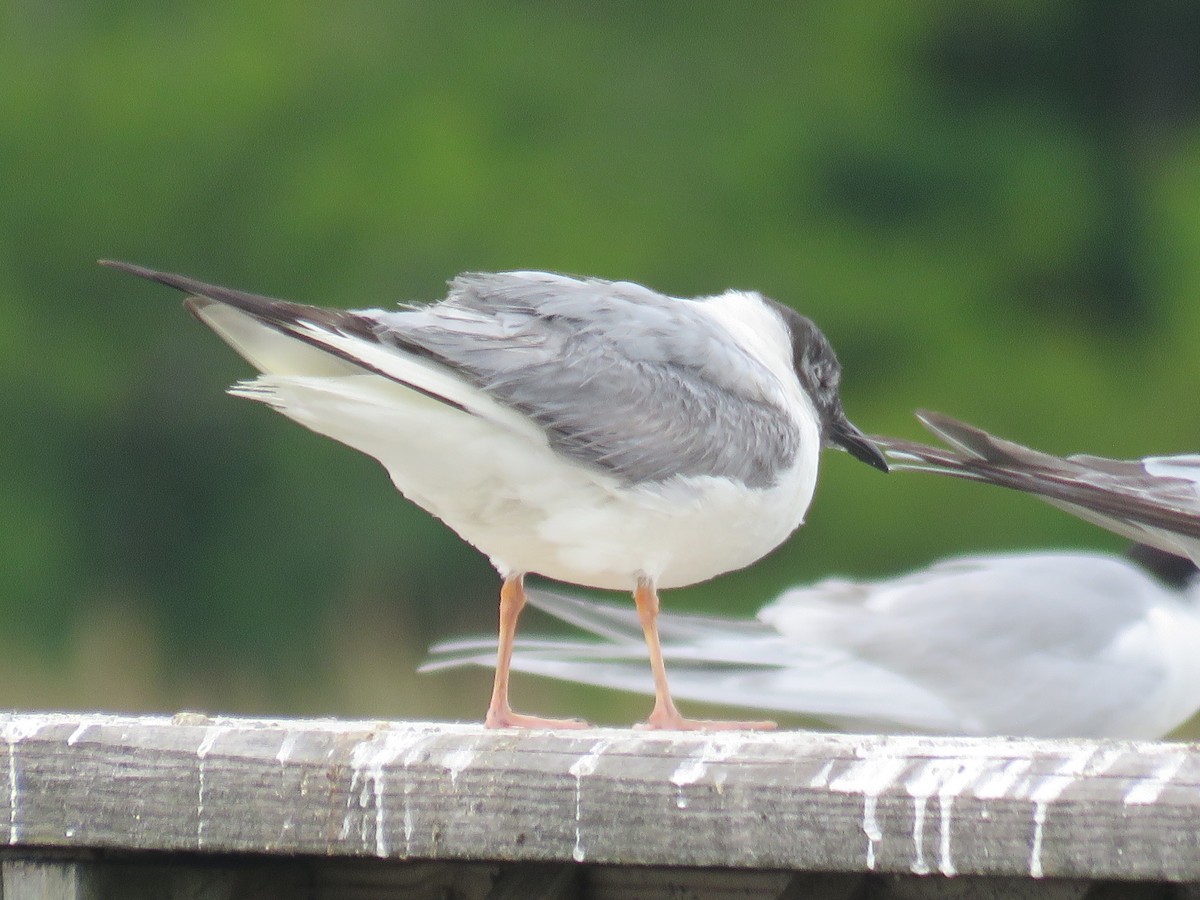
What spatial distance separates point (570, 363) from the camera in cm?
248

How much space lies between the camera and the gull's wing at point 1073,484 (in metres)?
2.63

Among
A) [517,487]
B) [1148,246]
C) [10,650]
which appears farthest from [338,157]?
[517,487]

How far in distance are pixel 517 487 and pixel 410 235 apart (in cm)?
827

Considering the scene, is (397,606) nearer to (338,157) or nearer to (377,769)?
(338,157)

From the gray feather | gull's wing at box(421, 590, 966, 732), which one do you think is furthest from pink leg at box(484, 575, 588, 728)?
gull's wing at box(421, 590, 966, 732)

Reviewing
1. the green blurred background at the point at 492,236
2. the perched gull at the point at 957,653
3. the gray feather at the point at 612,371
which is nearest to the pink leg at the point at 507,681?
the gray feather at the point at 612,371

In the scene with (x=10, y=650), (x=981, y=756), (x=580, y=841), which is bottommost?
(x=10, y=650)

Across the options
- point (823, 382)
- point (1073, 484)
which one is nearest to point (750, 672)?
point (823, 382)

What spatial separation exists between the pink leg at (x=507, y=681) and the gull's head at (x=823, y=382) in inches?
25.6

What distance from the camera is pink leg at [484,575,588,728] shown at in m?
2.48

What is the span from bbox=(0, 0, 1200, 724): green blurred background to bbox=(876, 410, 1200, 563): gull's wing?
7.14 metres

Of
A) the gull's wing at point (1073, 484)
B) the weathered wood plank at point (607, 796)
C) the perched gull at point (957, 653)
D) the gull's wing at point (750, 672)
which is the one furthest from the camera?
the gull's wing at point (750, 672)

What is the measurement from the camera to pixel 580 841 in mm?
1730

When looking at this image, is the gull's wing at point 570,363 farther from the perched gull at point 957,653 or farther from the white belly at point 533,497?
the perched gull at point 957,653
